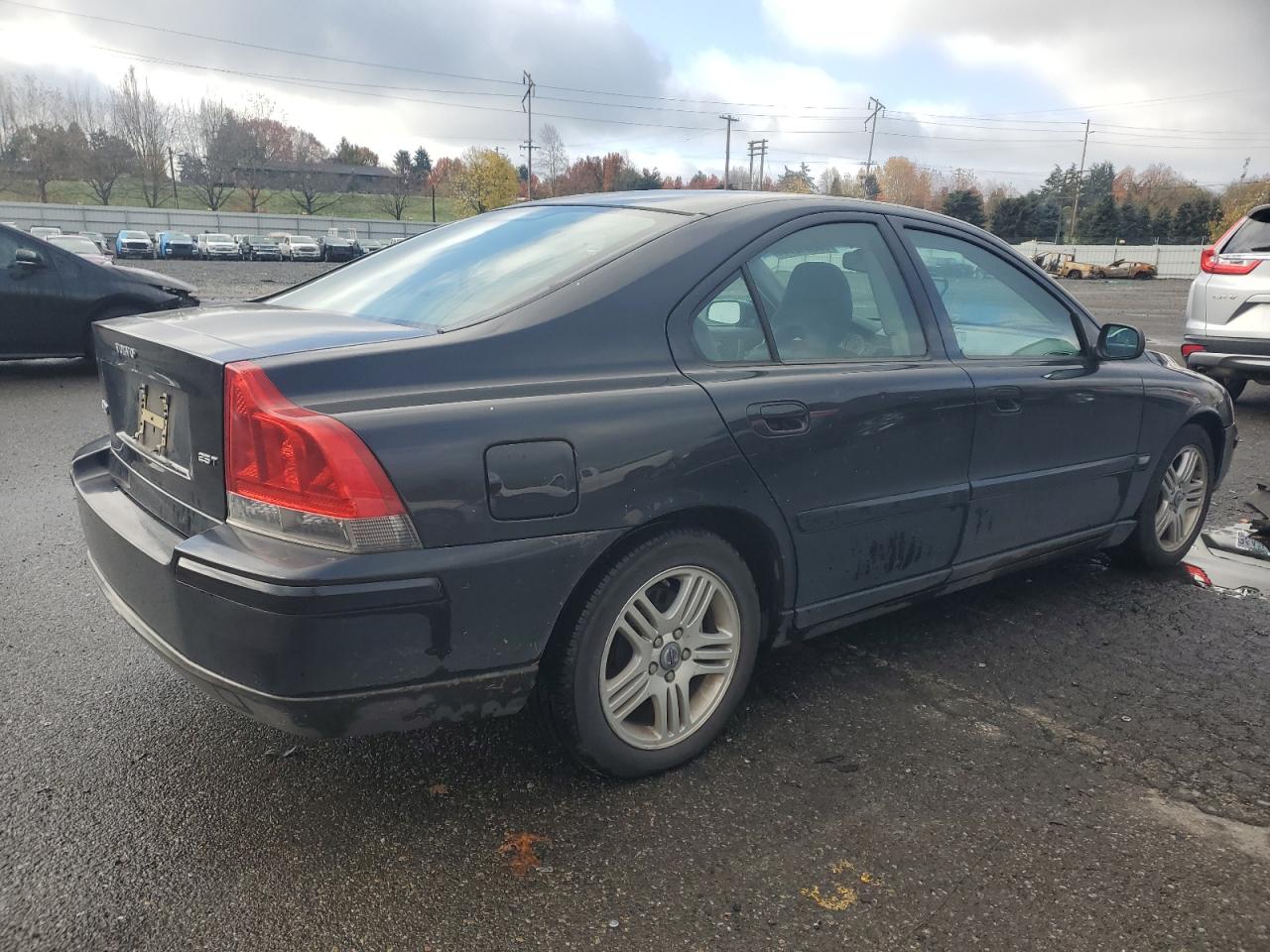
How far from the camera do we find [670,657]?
8.52 ft

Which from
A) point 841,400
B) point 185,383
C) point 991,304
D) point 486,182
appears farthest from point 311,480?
point 486,182

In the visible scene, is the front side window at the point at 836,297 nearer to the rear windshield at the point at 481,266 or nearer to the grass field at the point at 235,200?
the rear windshield at the point at 481,266

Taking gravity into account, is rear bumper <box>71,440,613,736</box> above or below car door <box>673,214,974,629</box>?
below

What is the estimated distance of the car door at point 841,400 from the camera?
2.69m

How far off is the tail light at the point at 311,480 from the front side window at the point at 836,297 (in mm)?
1356

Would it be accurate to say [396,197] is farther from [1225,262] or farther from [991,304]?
[991,304]

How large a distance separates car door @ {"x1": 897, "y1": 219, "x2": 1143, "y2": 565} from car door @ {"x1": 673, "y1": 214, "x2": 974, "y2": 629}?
136 millimetres

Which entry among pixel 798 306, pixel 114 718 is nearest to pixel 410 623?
pixel 114 718

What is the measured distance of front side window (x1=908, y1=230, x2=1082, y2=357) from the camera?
3.40 metres

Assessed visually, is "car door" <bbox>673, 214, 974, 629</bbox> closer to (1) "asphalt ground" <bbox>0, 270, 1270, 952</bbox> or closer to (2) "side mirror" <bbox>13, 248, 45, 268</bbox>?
(1) "asphalt ground" <bbox>0, 270, 1270, 952</bbox>

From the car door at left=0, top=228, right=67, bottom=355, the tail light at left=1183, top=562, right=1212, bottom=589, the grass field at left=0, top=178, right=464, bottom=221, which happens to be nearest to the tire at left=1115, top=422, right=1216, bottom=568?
the tail light at left=1183, top=562, right=1212, bottom=589

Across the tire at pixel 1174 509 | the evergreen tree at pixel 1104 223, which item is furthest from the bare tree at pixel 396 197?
the tire at pixel 1174 509

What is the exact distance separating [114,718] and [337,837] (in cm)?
103

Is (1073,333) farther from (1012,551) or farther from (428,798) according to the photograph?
(428,798)
